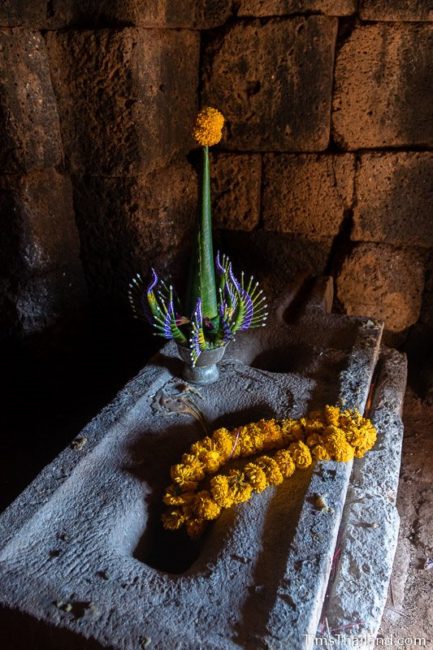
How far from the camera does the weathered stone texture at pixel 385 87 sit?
2.95 m

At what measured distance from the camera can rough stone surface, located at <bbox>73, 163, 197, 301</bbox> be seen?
3033 millimetres

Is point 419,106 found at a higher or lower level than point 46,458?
higher

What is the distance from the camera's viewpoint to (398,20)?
9.53ft

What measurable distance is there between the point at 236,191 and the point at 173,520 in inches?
93.1

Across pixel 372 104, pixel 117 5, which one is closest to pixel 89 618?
pixel 117 5

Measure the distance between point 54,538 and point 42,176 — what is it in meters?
1.95

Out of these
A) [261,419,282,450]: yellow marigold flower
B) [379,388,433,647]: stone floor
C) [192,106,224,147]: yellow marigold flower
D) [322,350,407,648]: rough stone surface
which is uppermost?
[192,106,224,147]: yellow marigold flower

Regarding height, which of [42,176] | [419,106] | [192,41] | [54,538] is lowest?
[54,538]

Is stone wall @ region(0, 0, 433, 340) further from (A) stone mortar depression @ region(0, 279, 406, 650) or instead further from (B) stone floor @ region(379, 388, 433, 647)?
(A) stone mortar depression @ region(0, 279, 406, 650)

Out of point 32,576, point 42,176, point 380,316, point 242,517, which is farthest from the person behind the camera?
point 380,316

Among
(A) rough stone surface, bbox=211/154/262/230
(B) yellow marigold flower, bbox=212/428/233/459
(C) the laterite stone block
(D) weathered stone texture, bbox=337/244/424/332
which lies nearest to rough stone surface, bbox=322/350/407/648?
(B) yellow marigold flower, bbox=212/428/233/459

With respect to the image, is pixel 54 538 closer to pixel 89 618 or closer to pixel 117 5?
pixel 89 618

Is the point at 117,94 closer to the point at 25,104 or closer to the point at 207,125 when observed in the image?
the point at 25,104

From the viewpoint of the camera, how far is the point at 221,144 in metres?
3.49
